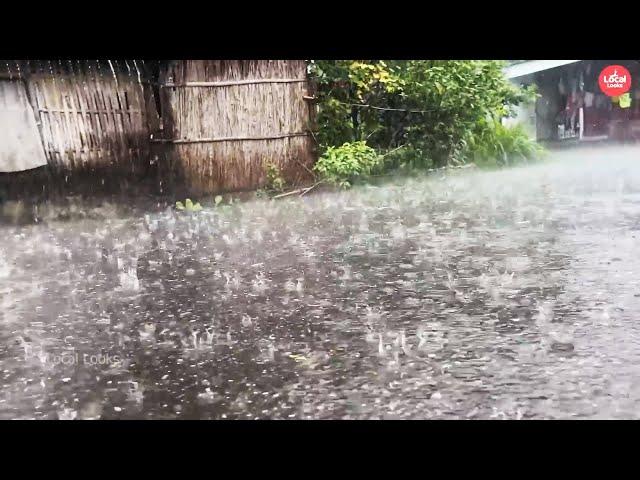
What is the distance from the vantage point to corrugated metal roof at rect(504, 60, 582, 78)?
8.89ft

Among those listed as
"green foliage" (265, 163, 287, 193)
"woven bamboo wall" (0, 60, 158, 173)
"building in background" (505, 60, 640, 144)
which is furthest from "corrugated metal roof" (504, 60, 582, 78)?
"woven bamboo wall" (0, 60, 158, 173)

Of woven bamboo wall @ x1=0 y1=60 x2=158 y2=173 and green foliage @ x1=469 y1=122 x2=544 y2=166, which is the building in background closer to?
green foliage @ x1=469 y1=122 x2=544 y2=166

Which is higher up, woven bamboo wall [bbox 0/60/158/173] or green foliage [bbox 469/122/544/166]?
woven bamboo wall [bbox 0/60/158/173]

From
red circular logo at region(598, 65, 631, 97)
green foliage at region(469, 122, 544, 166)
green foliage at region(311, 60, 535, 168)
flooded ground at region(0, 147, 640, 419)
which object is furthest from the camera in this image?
green foliage at region(469, 122, 544, 166)

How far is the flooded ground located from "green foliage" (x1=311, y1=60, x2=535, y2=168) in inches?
8.0

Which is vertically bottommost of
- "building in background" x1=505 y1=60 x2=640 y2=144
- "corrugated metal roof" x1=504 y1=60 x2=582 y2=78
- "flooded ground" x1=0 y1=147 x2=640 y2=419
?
"flooded ground" x1=0 y1=147 x2=640 y2=419

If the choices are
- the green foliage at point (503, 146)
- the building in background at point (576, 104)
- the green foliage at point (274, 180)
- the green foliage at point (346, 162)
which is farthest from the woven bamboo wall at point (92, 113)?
the building in background at point (576, 104)

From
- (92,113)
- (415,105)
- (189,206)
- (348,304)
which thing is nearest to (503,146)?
(415,105)

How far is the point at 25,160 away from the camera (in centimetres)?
307

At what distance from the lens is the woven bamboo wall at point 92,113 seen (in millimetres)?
3262

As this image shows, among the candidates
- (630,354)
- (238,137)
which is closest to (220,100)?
(238,137)
